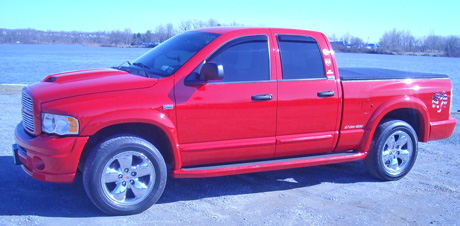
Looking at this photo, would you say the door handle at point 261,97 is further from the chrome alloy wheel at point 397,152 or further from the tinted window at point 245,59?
the chrome alloy wheel at point 397,152

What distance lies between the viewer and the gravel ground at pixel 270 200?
14.6 ft

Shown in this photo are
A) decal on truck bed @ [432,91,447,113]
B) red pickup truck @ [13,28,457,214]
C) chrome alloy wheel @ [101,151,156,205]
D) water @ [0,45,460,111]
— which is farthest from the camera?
water @ [0,45,460,111]

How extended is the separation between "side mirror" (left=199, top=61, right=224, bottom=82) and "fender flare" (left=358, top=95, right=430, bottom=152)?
2.28 m

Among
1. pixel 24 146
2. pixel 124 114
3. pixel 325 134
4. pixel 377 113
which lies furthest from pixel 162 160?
pixel 377 113

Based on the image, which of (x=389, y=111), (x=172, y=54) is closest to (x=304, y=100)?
(x=389, y=111)

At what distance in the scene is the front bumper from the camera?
13.7ft

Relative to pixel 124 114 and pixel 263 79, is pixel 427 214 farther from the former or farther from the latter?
pixel 124 114

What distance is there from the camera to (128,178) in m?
4.54

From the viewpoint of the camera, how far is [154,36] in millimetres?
25766

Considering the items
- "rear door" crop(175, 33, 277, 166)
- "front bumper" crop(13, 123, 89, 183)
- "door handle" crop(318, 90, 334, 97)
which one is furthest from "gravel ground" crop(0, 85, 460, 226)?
"door handle" crop(318, 90, 334, 97)

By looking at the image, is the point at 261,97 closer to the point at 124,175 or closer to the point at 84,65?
the point at 124,175

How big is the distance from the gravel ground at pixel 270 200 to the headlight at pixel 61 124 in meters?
0.87

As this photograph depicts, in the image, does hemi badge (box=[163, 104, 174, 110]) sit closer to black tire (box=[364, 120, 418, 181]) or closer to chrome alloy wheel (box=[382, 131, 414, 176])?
black tire (box=[364, 120, 418, 181])

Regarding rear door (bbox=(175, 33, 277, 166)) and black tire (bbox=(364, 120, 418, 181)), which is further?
black tire (bbox=(364, 120, 418, 181))
